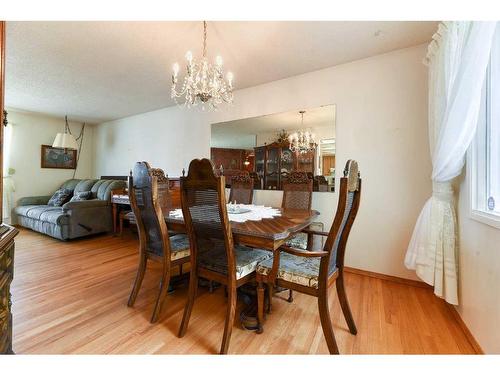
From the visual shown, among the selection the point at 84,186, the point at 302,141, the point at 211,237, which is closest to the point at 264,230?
the point at 211,237

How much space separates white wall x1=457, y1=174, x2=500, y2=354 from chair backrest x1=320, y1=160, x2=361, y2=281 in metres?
0.72

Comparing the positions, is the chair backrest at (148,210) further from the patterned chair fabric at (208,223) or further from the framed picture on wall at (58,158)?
the framed picture on wall at (58,158)

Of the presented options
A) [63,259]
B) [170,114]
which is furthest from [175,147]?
[63,259]

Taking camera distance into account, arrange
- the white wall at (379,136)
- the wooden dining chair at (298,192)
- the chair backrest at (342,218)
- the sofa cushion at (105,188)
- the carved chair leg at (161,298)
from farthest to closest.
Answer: the sofa cushion at (105,188) → the wooden dining chair at (298,192) → the white wall at (379,136) → the carved chair leg at (161,298) → the chair backrest at (342,218)

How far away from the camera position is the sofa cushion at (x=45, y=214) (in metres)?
3.41

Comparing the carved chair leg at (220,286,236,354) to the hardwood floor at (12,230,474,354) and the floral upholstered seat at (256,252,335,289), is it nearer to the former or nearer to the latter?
the hardwood floor at (12,230,474,354)

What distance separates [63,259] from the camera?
2.76 metres

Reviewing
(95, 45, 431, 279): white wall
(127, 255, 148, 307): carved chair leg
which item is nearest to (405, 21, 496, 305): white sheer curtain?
(95, 45, 431, 279): white wall

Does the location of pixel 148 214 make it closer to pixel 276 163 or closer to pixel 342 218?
pixel 342 218

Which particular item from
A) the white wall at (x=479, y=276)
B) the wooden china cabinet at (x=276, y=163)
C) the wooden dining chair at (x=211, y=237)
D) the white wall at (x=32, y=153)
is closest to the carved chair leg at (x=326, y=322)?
the wooden dining chair at (x=211, y=237)

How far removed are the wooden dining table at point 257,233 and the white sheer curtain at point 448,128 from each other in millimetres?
930
